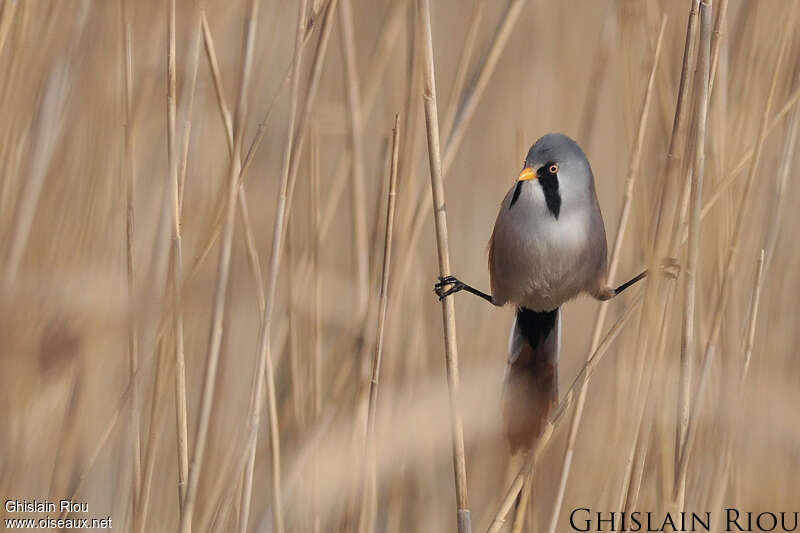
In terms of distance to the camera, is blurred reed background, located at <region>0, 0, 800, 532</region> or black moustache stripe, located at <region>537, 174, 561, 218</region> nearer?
blurred reed background, located at <region>0, 0, 800, 532</region>

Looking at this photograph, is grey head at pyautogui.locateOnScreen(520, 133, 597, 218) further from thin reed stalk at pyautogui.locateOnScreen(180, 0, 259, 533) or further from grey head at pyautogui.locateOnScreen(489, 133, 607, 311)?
thin reed stalk at pyautogui.locateOnScreen(180, 0, 259, 533)

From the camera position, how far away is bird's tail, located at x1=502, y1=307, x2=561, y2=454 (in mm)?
1797

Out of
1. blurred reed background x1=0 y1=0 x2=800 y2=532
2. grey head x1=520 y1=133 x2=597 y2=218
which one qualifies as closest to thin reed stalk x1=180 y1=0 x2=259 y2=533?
blurred reed background x1=0 y1=0 x2=800 y2=532

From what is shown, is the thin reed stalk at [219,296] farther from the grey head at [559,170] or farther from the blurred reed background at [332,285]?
the grey head at [559,170]

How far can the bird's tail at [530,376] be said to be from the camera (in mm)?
1797

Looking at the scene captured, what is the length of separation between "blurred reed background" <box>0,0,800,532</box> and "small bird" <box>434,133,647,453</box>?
12 cm

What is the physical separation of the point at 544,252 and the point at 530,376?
11.3 inches

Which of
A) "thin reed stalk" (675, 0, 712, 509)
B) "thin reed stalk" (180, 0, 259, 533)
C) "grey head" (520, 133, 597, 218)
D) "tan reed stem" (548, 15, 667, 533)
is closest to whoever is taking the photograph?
"thin reed stalk" (675, 0, 712, 509)

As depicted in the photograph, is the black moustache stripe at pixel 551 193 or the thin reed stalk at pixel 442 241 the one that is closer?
the thin reed stalk at pixel 442 241

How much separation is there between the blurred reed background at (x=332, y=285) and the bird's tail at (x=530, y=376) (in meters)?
0.11

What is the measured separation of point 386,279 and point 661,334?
1.52 ft

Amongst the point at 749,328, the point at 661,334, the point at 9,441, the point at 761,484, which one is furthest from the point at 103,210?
the point at 761,484

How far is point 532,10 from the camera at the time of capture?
8.93 ft

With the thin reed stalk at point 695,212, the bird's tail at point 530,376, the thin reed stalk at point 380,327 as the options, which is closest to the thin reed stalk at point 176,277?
the thin reed stalk at point 380,327
